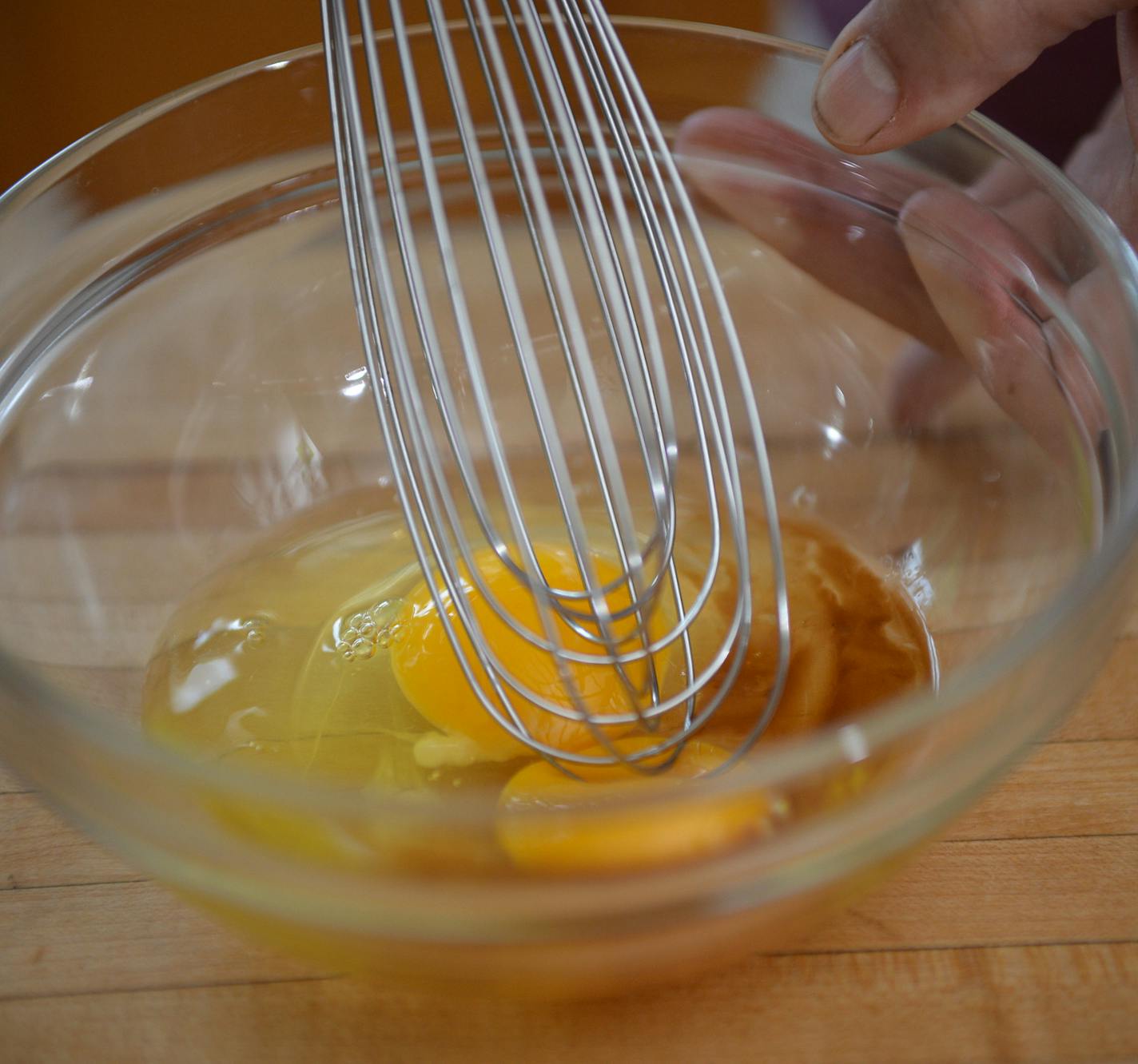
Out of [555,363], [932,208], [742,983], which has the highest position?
[932,208]

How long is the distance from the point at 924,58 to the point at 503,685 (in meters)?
0.38

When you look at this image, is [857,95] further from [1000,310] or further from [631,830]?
[631,830]

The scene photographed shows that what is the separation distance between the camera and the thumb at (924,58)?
0.60m

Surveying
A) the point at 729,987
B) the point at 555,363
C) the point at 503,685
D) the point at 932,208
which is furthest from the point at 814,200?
the point at 729,987

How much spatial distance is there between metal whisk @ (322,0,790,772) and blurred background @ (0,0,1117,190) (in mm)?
471

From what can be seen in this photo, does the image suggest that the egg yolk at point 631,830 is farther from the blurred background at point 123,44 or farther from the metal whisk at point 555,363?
the blurred background at point 123,44

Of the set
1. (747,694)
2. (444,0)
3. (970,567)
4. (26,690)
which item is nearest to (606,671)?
(747,694)

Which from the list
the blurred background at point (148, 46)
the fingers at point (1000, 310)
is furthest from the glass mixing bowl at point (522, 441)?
the blurred background at point (148, 46)

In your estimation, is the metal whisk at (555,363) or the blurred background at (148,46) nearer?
the metal whisk at (555,363)

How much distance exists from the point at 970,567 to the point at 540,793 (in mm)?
243

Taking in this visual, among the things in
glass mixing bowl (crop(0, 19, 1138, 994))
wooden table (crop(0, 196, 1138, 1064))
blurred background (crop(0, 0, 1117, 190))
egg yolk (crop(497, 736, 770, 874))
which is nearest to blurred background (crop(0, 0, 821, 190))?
blurred background (crop(0, 0, 1117, 190))

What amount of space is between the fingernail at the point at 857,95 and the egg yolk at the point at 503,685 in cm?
26

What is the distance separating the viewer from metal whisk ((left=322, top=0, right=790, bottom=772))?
19.0 inches

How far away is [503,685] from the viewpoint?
60cm
